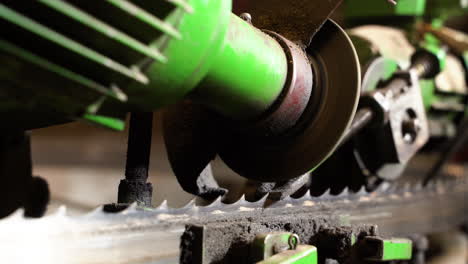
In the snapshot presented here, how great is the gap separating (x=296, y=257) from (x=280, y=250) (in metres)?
0.03

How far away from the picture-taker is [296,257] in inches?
28.3

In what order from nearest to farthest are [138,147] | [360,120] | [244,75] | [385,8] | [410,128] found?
1. [244,75]
2. [138,147]
3. [360,120]
4. [410,128]
5. [385,8]

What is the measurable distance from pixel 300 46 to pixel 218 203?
0.97 ft

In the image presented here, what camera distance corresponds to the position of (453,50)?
1.70 metres

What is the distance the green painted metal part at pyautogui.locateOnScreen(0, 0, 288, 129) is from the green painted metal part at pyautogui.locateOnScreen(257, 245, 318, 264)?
0.27 m

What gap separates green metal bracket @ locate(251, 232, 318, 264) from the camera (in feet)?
2.33

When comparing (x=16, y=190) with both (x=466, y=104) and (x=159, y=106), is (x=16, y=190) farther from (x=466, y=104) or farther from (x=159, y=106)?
(x=466, y=104)

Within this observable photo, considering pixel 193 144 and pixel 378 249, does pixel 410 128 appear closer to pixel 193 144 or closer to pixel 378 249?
pixel 378 249

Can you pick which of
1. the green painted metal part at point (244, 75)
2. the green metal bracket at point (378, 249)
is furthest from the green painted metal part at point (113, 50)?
the green metal bracket at point (378, 249)

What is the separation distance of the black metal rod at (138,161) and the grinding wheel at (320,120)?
177 millimetres

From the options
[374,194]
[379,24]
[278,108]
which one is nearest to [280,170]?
[278,108]

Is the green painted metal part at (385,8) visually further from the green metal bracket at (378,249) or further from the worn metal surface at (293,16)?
the green metal bracket at (378,249)

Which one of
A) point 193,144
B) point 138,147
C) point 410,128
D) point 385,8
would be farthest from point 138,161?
point 385,8

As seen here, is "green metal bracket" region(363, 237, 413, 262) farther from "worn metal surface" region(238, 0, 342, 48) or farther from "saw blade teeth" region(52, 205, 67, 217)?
"saw blade teeth" region(52, 205, 67, 217)
